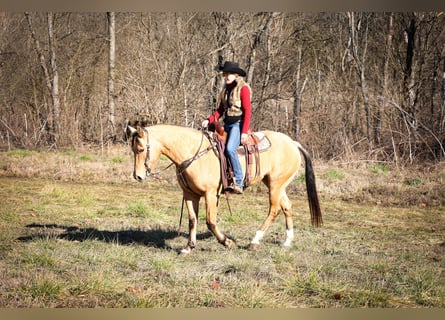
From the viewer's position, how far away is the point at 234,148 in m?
4.06

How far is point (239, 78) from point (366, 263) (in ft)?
6.39

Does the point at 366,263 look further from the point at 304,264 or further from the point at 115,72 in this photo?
the point at 115,72

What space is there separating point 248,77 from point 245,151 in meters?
3.28

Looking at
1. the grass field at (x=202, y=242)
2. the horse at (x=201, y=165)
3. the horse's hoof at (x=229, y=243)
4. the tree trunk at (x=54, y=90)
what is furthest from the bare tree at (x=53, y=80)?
the horse's hoof at (x=229, y=243)

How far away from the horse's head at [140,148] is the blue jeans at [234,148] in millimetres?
753

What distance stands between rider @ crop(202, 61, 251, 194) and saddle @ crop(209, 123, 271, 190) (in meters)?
0.05

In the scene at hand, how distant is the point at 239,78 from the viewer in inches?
157

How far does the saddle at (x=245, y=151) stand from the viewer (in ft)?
13.3

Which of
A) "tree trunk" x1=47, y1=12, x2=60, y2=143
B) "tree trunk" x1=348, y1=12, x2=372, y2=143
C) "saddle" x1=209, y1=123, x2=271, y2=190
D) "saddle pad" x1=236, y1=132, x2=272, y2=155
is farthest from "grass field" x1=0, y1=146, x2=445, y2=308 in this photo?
"saddle pad" x1=236, y1=132, x2=272, y2=155

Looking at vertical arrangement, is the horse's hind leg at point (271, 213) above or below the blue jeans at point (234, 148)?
below

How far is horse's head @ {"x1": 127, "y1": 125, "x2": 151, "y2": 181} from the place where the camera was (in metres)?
3.69

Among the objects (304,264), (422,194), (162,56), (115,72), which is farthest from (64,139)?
(422,194)

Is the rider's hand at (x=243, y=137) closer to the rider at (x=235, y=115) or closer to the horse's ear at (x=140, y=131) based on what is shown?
the rider at (x=235, y=115)

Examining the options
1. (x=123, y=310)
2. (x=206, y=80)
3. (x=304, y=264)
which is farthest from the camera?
(x=206, y=80)
